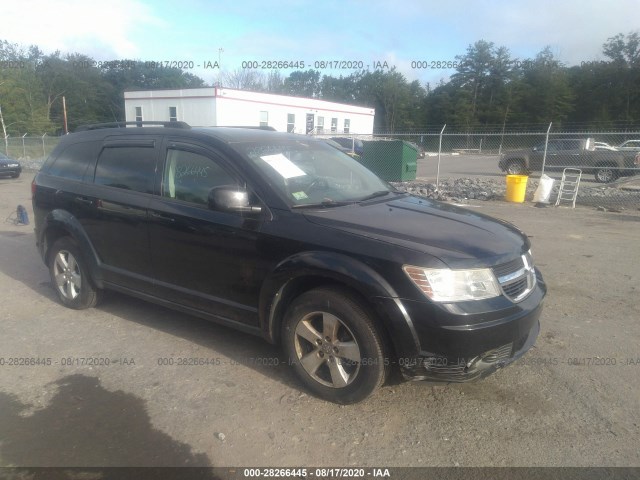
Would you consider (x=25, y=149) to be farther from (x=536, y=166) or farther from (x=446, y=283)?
(x=446, y=283)

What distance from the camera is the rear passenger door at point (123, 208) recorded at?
4.30m

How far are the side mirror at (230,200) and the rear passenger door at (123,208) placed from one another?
103cm

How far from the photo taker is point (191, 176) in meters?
4.06

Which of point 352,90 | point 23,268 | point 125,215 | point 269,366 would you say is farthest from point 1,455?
point 352,90

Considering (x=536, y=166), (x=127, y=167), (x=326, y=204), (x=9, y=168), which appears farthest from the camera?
(x=536, y=166)

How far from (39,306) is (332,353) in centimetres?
361

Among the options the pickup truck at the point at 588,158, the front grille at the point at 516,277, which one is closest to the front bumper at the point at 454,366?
the front grille at the point at 516,277

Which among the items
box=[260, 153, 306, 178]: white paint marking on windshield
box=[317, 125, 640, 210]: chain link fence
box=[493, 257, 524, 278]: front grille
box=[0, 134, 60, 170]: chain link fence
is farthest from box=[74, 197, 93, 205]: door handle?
box=[0, 134, 60, 170]: chain link fence

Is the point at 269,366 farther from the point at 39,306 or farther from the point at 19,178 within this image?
the point at 19,178

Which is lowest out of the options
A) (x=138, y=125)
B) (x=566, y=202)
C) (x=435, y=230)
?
(x=566, y=202)

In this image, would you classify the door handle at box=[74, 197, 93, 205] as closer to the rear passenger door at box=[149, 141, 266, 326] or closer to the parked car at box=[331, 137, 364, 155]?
the rear passenger door at box=[149, 141, 266, 326]

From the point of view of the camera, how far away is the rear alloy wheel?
2097 centimetres

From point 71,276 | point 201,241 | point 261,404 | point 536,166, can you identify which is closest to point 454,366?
point 261,404

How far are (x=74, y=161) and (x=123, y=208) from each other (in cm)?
116
